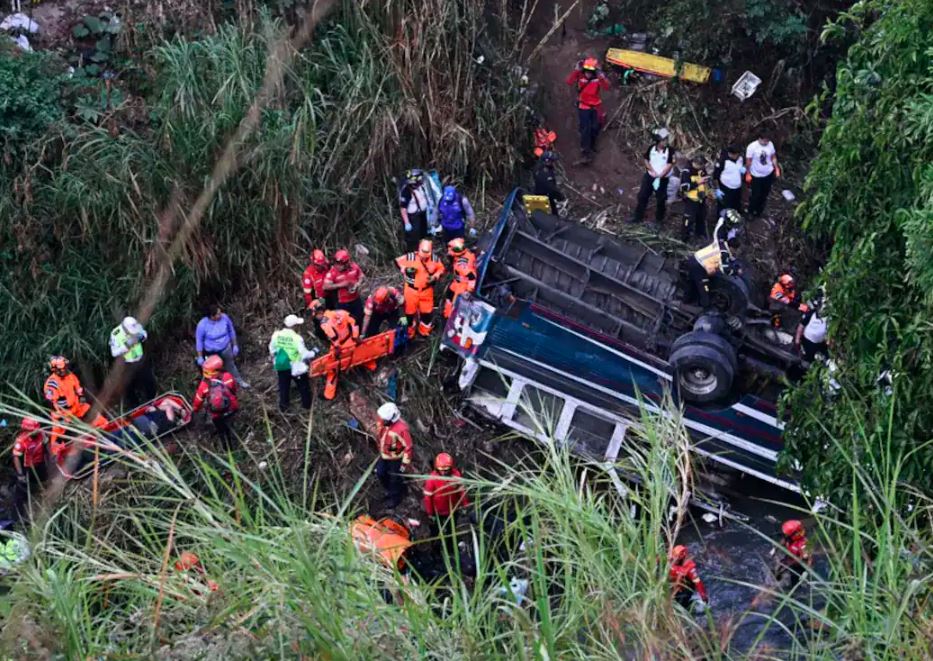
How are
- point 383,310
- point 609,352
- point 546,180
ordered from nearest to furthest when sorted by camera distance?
point 609,352
point 383,310
point 546,180

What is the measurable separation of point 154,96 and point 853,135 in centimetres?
803

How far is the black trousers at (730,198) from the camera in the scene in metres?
13.7

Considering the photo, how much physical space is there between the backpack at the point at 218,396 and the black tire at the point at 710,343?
4125 mm

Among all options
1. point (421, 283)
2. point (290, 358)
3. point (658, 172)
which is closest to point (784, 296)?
point (658, 172)

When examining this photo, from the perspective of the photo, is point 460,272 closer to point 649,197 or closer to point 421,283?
point 421,283

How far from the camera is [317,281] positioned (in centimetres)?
1229

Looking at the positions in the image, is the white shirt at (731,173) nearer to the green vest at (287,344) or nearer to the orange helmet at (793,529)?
the orange helmet at (793,529)

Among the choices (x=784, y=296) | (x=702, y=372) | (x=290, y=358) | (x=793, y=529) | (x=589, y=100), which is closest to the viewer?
(x=793, y=529)

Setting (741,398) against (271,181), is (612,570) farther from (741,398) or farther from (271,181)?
(271,181)

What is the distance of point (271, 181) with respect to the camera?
12.7m

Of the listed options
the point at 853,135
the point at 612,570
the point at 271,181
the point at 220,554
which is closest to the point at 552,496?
the point at 612,570

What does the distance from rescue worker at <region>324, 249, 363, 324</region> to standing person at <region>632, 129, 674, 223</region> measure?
3.66 metres

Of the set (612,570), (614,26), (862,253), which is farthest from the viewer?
(614,26)

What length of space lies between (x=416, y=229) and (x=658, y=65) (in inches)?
172
